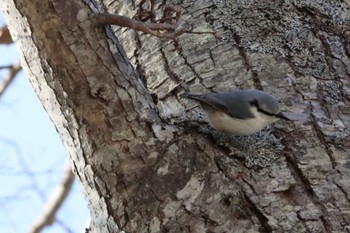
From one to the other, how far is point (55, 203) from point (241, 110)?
103 inches

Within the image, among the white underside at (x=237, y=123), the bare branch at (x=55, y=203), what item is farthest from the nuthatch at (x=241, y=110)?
the bare branch at (x=55, y=203)

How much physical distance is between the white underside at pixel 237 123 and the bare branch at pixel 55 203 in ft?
8.05

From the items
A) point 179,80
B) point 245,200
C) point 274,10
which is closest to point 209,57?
point 179,80

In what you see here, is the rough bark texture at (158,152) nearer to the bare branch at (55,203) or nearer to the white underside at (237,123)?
the white underside at (237,123)

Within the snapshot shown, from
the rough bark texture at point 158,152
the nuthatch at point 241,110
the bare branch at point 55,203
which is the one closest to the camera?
the rough bark texture at point 158,152

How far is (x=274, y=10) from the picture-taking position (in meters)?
1.67

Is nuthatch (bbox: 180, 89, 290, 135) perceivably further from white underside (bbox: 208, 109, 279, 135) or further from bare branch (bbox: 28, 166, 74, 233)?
bare branch (bbox: 28, 166, 74, 233)

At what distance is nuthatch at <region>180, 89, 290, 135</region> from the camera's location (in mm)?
1306

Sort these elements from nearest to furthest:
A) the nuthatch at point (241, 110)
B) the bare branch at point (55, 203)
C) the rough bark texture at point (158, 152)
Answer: the rough bark texture at point (158, 152) → the nuthatch at point (241, 110) → the bare branch at point (55, 203)

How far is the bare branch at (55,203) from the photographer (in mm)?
3570

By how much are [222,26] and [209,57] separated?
0.12 metres

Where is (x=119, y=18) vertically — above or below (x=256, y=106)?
above

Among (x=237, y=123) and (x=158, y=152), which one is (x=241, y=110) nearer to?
(x=237, y=123)

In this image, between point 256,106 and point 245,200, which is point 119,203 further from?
point 256,106
